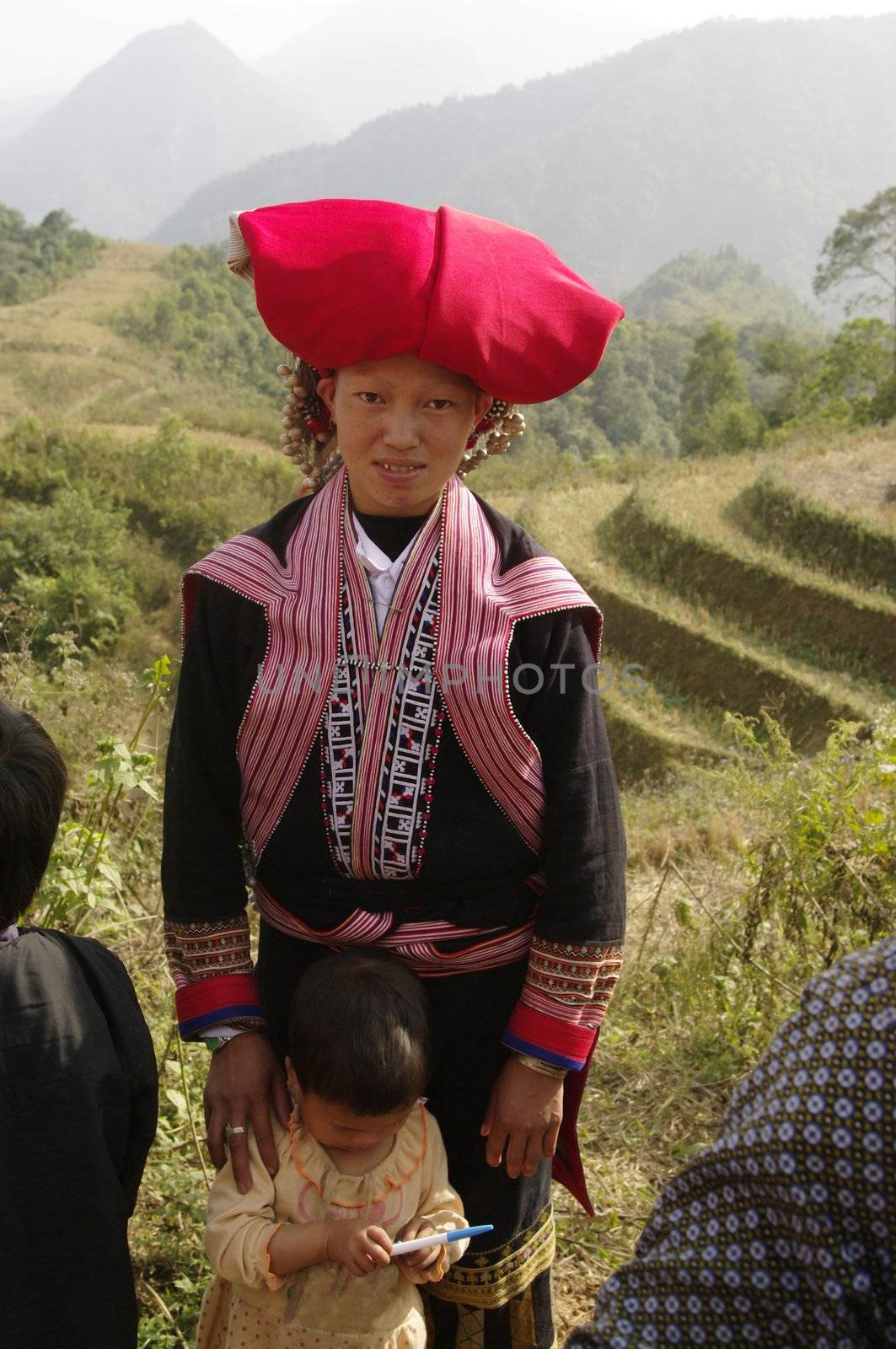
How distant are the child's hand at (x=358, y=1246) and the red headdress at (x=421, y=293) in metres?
1.04

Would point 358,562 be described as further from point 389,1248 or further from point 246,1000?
point 389,1248

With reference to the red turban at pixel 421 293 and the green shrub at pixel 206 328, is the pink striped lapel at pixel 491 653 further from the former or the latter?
the green shrub at pixel 206 328

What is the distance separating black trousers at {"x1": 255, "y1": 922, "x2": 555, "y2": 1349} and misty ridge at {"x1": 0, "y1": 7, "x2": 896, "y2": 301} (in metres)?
136

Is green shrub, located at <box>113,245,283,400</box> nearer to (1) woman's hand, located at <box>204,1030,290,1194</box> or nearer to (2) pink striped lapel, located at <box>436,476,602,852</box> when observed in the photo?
(2) pink striped lapel, located at <box>436,476,602,852</box>

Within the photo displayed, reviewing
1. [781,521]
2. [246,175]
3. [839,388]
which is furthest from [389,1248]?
[246,175]

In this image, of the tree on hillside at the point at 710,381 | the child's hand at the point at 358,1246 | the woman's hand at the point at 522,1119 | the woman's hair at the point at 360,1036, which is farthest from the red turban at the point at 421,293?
the tree on hillside at the point at 710,381

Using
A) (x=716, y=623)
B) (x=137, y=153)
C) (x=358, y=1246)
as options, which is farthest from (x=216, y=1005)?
(x=137, y=153)

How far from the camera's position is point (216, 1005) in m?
1.51

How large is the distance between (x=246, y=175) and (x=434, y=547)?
17779cm

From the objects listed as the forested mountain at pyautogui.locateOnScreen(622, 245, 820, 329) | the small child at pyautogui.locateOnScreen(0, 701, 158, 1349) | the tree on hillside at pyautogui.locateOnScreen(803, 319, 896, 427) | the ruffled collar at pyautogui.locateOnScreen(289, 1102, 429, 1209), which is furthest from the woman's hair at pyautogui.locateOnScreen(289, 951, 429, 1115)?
the forested mountain at pyautogui.locateOnScreen(622, 245, 820, 329)

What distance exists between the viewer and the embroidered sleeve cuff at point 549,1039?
146 cm

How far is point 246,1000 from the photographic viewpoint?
152cm

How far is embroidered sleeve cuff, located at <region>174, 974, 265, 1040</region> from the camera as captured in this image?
4.94 feet

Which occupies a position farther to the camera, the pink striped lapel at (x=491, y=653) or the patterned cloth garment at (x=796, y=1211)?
the pink striped lapel at (x=491, y=653)
